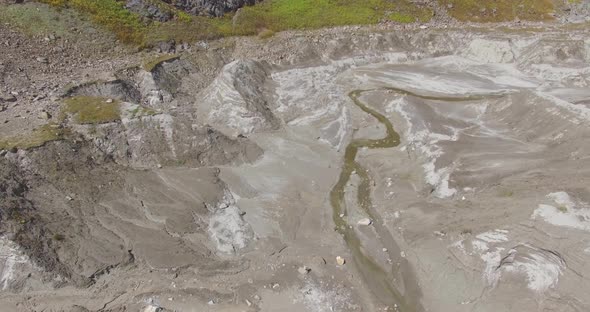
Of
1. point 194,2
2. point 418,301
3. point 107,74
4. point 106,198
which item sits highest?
point 194,2

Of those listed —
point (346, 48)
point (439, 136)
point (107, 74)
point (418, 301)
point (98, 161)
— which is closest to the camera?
point (418, 301)

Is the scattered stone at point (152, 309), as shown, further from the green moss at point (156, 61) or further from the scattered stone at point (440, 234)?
the green moss at point (156, 61)

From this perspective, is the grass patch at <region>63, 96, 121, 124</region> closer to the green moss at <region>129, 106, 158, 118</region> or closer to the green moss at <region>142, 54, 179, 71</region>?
the green moss at <region>129, 106, 158, 118</region>

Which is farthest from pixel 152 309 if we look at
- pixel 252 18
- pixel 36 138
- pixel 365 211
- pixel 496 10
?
pixel 496 10

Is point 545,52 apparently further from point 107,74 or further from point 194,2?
point 107,74

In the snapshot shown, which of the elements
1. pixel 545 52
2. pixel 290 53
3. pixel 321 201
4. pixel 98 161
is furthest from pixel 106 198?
pixel 545 52

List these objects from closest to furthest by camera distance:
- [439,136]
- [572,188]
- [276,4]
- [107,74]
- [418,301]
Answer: [418,301], [572,188], [439,136], [107,74], [276,4]
